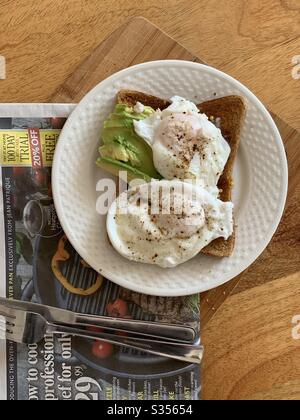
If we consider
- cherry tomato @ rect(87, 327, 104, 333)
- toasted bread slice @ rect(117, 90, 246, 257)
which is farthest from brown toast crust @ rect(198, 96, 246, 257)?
cherry tomato @ rect(87, 327, 104, 333)

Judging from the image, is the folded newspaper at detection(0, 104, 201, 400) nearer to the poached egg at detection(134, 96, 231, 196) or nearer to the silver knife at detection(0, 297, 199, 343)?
the silver knife at detection(0, 297, 199, 343)

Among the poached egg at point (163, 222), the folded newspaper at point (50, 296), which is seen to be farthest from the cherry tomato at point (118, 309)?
the poached egg at point (163, 222)

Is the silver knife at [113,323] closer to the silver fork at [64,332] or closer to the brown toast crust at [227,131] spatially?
the silver fork at [64,332]

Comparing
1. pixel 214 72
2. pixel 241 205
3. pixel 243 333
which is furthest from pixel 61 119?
pixel 243 333

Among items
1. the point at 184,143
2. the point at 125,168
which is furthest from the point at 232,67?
the point at 125,168

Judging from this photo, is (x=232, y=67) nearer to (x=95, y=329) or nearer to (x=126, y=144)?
(x=126, y=144)
